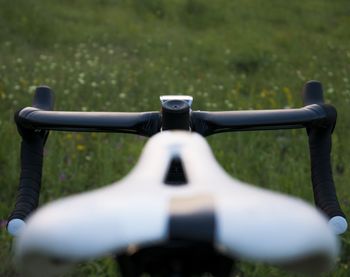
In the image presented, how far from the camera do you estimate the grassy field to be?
279cm

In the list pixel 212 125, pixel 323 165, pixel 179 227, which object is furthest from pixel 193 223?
pixel 323 165

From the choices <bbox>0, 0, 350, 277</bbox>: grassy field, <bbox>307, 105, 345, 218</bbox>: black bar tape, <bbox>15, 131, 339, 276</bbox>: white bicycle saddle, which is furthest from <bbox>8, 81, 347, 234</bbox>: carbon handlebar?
<bbox>0, 0, 350, 277</bbox>: grassy field

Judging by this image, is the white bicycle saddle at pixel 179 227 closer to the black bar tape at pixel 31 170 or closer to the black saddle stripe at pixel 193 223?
the black saddle stripe at pixel 193 223

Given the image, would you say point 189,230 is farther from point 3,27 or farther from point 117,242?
point 3,27

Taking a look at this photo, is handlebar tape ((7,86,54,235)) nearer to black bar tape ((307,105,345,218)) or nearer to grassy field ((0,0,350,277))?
black bar tape ((307,105,345,218))

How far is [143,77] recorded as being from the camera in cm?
395

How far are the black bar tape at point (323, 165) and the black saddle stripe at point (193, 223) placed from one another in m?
0.61

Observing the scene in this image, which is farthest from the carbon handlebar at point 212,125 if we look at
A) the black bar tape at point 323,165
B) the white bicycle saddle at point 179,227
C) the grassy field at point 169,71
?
the grassy field at point 169,71

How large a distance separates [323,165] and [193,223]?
0.70 m

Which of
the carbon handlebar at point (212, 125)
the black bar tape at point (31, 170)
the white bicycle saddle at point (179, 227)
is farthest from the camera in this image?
the black bar tape at point (31, 170)

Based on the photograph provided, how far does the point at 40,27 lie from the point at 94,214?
4.39 meters

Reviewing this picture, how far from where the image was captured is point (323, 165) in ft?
4.01

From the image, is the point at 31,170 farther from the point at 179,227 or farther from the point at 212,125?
the point at 179,227

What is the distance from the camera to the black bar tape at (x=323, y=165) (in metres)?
1.16
